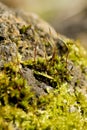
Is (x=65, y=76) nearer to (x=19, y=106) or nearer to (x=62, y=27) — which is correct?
(x=19, y=106)

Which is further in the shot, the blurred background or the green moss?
the blurred background

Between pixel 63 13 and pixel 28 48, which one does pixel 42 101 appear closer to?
pixel 28 48

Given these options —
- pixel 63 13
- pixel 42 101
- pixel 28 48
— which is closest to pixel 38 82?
pixel 42 101

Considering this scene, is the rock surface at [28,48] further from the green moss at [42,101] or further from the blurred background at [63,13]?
the blurred background at [63,13]

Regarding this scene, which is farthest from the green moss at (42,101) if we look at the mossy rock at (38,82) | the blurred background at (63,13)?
the blurred background at (63,13)

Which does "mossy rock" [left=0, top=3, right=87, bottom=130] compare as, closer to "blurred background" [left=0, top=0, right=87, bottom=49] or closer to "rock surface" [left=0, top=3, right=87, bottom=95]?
"rock surface" [left=0, top=3, right=87, bottom=95]

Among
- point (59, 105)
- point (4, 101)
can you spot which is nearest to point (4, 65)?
point (4, 101)

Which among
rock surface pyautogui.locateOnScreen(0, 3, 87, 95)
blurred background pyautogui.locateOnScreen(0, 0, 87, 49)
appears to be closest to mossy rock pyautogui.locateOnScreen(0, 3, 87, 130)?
rock surface pyautogui.locateOnScreen(0, 3, 87, 95)
